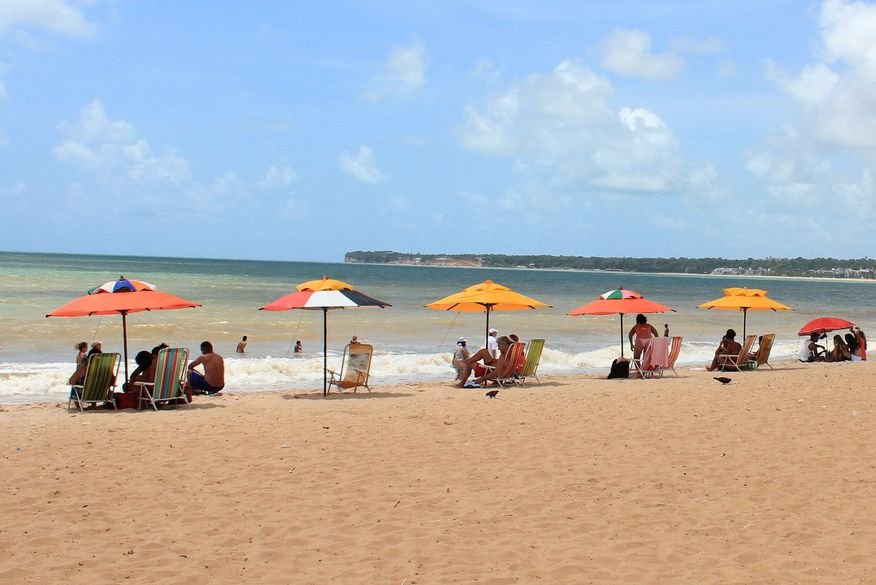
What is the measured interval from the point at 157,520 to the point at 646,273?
6978 inches

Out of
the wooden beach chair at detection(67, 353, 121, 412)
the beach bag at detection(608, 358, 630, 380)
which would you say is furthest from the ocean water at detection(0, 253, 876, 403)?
the beach bag at detection(608, 358, 630, 380)

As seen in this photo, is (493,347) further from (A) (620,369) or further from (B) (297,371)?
(B) (297,371)

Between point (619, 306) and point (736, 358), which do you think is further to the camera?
point (736, 358)

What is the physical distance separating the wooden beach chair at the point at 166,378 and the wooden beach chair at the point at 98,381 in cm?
33

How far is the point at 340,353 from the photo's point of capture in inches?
718

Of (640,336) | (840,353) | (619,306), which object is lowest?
(840,353)

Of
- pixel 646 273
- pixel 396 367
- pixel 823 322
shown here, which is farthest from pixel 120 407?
pixel 646 273

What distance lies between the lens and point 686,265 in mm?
173750

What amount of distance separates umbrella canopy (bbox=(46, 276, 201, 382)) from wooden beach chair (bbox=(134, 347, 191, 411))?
59 cm

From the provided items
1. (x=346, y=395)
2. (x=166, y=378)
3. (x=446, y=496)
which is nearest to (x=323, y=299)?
(x=346, y=395)

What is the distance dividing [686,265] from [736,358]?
167 meters

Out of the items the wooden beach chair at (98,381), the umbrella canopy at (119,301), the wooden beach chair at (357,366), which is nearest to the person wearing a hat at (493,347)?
the wooden beach chair at (357,366)

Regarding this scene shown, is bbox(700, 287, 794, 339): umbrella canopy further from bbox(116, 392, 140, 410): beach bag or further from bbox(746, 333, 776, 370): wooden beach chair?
bbox(116, 392, 140, 410): beach bag

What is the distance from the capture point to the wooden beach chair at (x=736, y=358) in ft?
46.2
